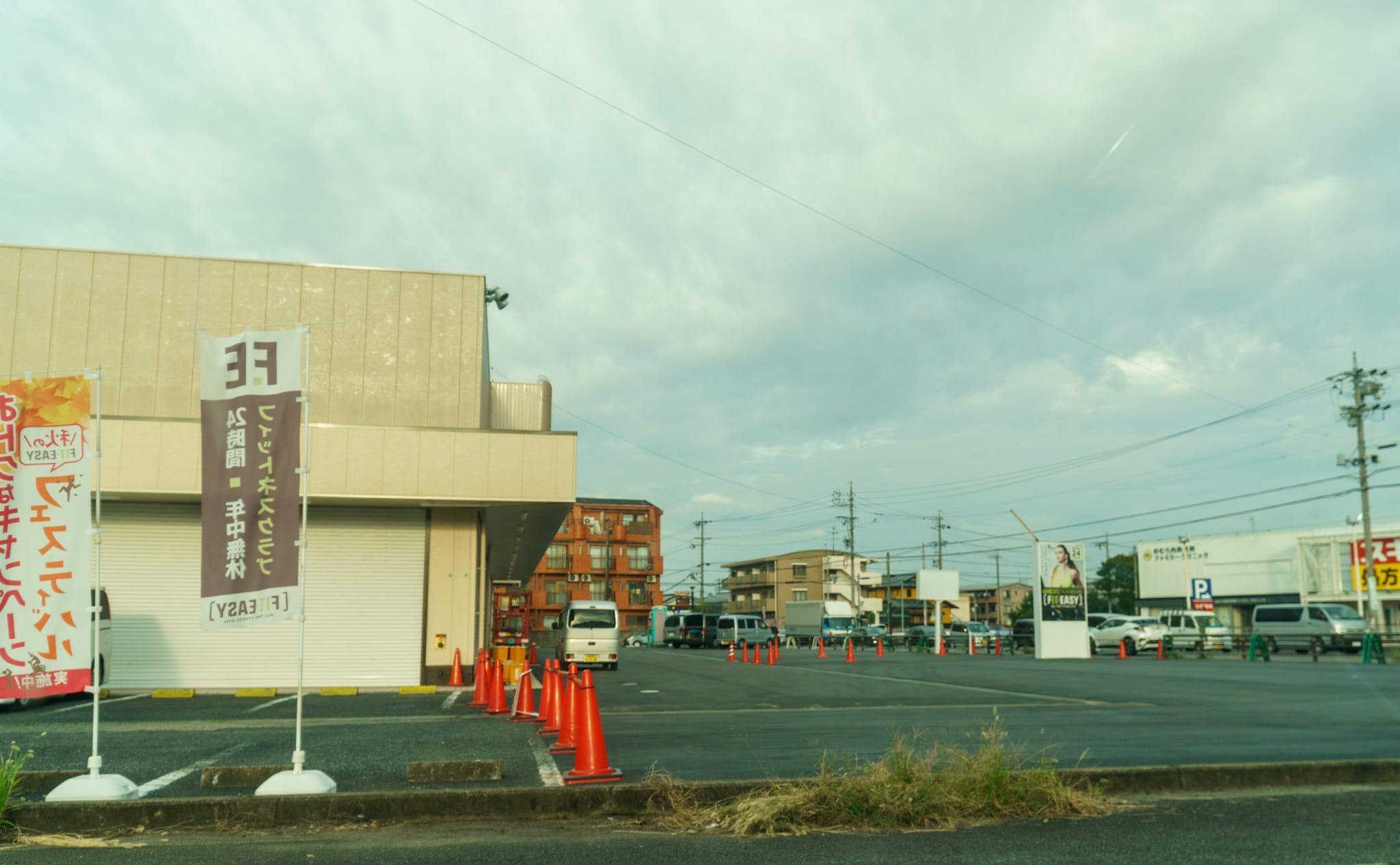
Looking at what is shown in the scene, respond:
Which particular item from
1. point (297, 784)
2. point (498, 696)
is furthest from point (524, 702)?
point (297, 784)

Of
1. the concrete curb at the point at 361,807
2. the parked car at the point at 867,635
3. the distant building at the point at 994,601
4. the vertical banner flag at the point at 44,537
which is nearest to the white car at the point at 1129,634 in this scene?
the parked car at the point at 867,635

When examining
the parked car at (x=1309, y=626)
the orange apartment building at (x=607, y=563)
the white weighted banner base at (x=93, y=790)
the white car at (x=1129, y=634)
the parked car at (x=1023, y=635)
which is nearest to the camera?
the white weighted banner base at (x=93, y=790)

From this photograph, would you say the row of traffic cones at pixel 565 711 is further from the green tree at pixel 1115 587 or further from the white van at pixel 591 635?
the green tree at pixel 1115 587

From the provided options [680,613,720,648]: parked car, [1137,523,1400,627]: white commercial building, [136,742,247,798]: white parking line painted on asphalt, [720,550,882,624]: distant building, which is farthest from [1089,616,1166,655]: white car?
[720,550,882,624]: distant building

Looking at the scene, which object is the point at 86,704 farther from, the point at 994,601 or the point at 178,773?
the point at 994,601

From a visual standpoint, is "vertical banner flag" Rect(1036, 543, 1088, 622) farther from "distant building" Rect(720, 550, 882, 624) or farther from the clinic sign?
"distant building" Rect(720, 550, 882, 624)

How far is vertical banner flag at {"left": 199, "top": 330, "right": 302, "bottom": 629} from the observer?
7539 mm

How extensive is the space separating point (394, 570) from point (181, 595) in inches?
159

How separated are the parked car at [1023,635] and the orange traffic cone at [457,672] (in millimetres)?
30163

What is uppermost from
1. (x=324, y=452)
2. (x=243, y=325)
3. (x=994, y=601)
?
(x=243, y=325)

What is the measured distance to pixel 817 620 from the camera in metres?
64.6

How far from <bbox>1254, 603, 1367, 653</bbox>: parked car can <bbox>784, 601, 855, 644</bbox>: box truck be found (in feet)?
82.3

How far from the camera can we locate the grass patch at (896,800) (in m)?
6.52

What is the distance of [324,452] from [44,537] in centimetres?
1148
